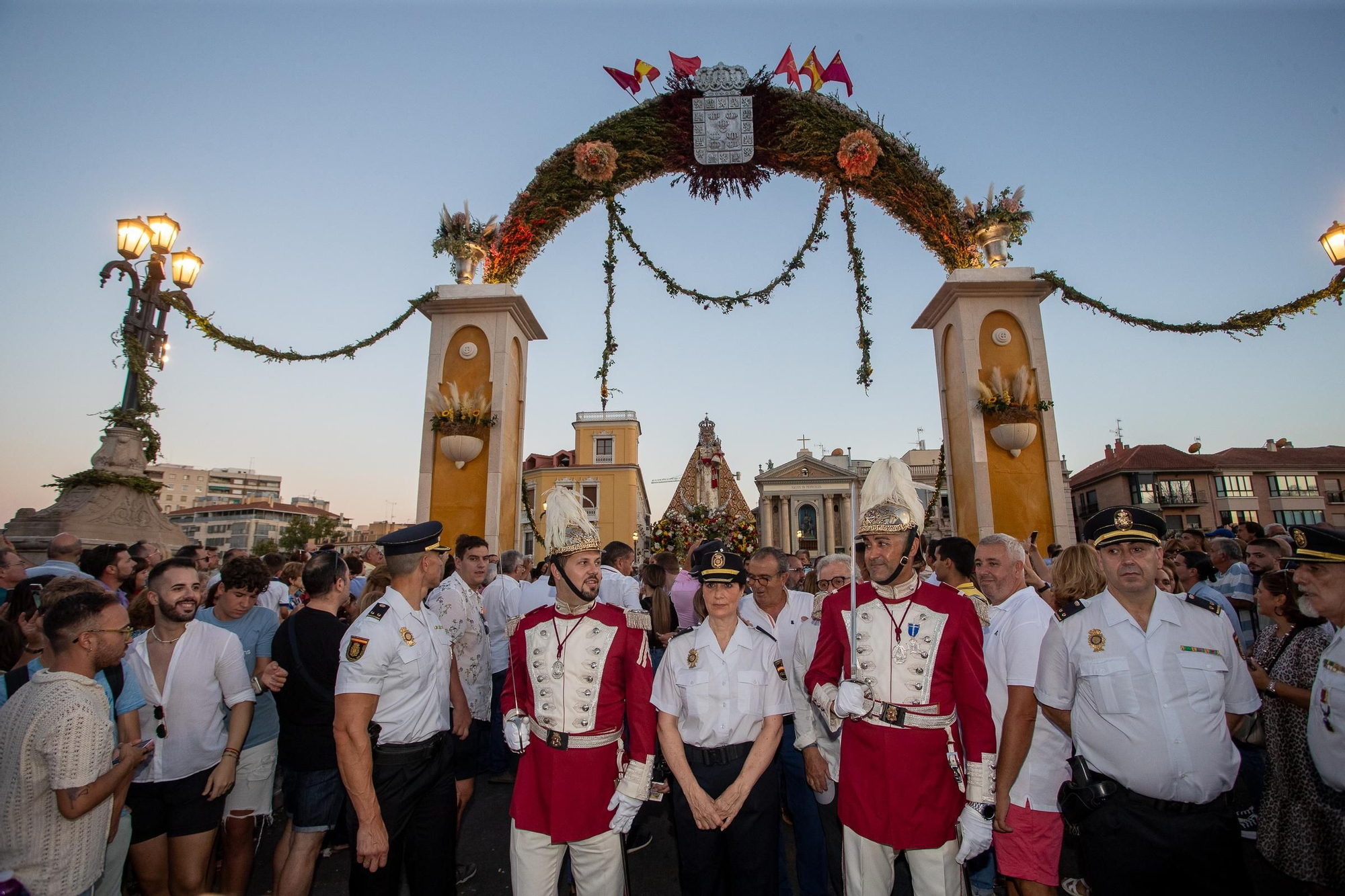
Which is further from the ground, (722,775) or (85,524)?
(85,524)

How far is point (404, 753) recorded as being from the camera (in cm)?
344

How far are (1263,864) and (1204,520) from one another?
55.3 metres

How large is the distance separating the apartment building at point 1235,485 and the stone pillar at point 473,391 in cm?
4899

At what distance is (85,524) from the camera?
7855 millimetres

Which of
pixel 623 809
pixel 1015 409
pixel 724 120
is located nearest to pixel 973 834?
pixel 623 809

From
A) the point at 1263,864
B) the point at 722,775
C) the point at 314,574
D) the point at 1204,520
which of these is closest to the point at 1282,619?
the point at 1263,864

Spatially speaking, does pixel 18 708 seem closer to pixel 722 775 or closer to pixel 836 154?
pixel 722 775

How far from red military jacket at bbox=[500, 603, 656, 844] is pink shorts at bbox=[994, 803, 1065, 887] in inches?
78.9

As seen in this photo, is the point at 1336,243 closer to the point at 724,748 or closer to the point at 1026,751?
the point at 1026,751

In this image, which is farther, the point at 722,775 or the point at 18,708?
the point at 722,775

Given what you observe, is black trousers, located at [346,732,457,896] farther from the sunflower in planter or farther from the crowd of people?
the sunflower in planter

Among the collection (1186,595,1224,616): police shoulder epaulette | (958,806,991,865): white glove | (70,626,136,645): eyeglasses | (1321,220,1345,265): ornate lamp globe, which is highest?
(1321,220,1345,265): ornate lamp globe

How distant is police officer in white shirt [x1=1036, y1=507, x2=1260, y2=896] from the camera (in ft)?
9.61

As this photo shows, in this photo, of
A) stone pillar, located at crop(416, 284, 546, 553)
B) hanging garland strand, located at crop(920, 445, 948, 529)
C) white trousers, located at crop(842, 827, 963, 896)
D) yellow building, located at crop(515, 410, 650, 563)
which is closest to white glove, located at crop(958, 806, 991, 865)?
white trousers, located at crop(842, 827, 963, 896)
